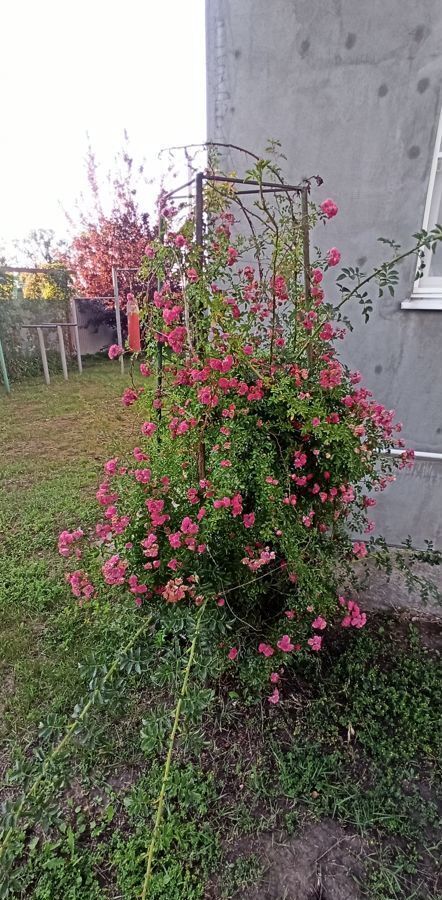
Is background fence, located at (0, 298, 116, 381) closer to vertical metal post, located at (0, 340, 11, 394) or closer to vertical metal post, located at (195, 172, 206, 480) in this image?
vertical metal post, located at (0, 340, 11, 394)

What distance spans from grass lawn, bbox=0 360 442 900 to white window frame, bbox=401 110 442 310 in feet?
5.89

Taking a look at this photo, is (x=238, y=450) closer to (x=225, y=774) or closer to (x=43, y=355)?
(x=225, y=774)

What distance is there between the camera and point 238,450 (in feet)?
5.26

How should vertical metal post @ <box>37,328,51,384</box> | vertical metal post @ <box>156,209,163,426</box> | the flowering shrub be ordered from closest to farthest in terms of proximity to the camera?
the flowering shrub
vertical metal post @ <box>156,209,163,426</box>
vertical metal post @ <box>37,328,51,384</box>

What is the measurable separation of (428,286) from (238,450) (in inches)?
76.0

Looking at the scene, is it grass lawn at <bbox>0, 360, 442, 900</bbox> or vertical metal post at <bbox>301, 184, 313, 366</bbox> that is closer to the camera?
grass lawn at <bbox>0, 360, 442, 900</bbox>

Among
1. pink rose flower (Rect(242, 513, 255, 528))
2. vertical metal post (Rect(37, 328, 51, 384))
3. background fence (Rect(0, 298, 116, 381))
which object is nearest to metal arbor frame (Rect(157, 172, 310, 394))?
pink rose flower (Rect(242, 513, 255, 528))

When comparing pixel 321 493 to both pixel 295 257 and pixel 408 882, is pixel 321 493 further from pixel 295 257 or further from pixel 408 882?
pixel 408 882

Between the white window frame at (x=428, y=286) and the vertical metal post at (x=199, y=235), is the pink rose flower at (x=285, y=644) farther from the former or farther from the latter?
the white window frame at (x=428, y=286)

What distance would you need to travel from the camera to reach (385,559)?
217cm

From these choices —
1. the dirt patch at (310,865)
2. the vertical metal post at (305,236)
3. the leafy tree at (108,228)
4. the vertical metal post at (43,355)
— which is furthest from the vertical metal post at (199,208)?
the leafy tree at (108,228)

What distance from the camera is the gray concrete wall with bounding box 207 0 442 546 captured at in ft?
7.82

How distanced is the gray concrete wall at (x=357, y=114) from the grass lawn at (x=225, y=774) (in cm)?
164

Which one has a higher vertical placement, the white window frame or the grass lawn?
the white window frame
